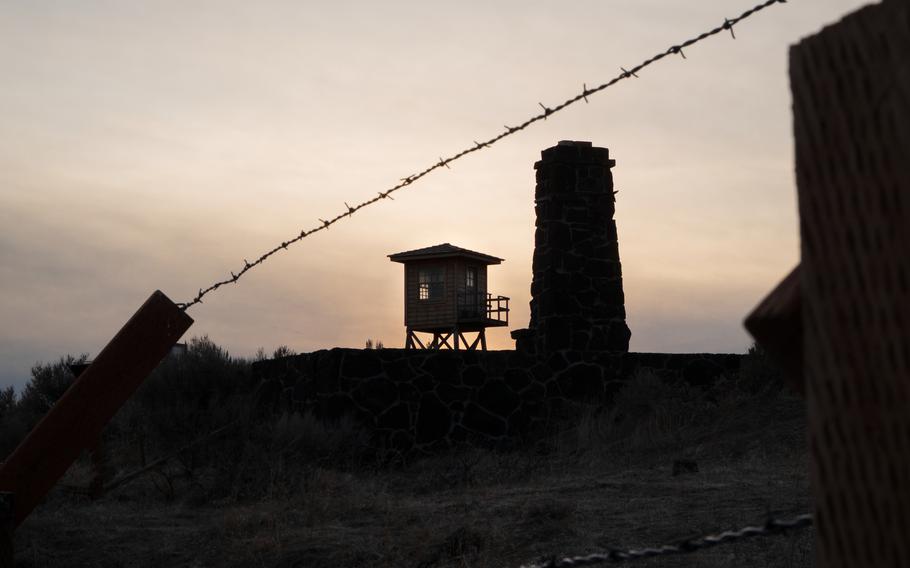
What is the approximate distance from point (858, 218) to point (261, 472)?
35.7 ft

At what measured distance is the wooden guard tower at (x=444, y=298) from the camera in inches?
1081

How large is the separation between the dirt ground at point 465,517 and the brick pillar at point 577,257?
4733 millimetres

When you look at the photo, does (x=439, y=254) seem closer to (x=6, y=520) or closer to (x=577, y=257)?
(x=577, y=257)

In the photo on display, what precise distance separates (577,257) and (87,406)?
13.7 m

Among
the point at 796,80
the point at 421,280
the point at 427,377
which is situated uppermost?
the point at 421,280

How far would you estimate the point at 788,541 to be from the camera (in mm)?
6605

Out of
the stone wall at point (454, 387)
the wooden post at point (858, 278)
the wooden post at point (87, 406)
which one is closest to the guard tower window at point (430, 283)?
the stone wall at point (454, 387)

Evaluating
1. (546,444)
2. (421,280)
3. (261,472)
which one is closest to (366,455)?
(546,444)

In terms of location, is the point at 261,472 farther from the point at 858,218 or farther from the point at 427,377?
the point at 858,218

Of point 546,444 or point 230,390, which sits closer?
point 546,444

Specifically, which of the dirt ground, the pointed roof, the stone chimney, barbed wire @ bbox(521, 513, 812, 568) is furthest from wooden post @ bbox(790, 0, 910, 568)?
the pointed roof

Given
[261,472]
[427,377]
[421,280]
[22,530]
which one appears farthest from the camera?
[421,280]

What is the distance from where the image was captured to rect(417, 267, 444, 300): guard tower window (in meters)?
27.8

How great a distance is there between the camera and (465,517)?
825 centimetres
